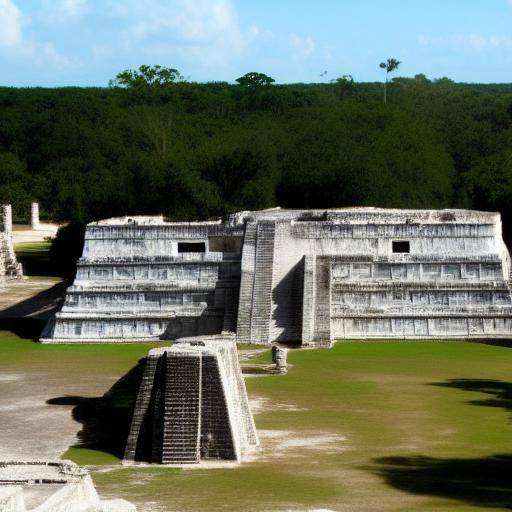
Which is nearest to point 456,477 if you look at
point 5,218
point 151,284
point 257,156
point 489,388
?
point 489,388

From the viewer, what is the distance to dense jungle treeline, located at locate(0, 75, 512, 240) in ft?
198

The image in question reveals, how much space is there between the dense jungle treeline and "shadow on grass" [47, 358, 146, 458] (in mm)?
27745

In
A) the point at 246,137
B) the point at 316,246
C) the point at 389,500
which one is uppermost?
the point at 246,137

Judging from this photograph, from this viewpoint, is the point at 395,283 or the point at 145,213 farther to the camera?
the point at 145,213

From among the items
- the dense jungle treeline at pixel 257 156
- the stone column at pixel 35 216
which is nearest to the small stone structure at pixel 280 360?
the dense jungle treeline at pixel 257 156

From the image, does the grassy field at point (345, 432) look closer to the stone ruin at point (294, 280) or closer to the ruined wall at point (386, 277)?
the ruined wall at point (386, 277)

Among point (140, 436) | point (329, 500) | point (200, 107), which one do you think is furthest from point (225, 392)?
point (200, 107)

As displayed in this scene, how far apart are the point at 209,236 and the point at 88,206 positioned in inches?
853

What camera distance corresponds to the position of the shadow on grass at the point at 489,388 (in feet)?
90.4

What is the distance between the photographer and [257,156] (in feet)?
208

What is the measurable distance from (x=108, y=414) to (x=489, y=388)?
8.33m

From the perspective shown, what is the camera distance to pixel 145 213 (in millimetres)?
58938

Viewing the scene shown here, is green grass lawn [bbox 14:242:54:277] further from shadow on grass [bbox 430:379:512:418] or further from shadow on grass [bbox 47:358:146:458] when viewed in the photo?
shadow on grass [bbox 430:379:512:418]

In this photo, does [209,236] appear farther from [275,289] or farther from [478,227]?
[478,227]
